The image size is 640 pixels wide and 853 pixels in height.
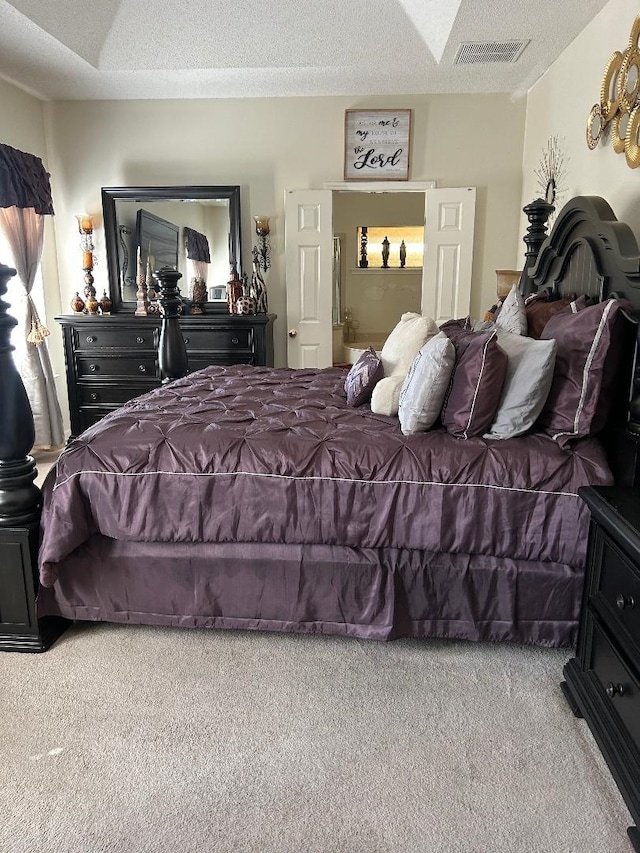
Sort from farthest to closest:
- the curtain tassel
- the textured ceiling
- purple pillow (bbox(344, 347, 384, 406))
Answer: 1. the curtain tassel
2. the textured ceiling
3. purple pillow (bbox(344, 347, 384, 406))

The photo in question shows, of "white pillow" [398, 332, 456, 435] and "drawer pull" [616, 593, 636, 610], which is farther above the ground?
"white pillow" [398, 332, 456, 435]

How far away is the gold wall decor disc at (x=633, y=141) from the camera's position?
271 cm

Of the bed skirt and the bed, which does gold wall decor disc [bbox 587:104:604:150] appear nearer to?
the bed

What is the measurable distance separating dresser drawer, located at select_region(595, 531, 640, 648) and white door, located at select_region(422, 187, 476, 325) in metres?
3.69

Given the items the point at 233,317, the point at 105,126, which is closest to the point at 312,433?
the point at 233,317

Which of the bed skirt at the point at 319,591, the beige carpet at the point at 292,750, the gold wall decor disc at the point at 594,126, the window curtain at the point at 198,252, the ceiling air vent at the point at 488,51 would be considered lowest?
the beige carpet at the point at 292,750

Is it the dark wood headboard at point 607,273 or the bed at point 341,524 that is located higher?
the dark wood headboard at point 607,273

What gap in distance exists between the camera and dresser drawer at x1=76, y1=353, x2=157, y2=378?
4945 mm

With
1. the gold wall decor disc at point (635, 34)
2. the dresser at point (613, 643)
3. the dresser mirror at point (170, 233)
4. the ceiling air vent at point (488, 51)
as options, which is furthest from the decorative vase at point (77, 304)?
the dresser at point (613, 643)

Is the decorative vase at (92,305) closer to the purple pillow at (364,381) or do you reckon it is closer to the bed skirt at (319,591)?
the purple pillow at (364,381)

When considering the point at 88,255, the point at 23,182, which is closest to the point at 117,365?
the point at 88,255

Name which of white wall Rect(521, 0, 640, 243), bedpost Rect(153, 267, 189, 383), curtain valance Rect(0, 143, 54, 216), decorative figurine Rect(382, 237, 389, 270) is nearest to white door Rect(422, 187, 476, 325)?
white wall Rect(521, 0, 640, 243)

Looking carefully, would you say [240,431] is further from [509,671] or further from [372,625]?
[509,671]

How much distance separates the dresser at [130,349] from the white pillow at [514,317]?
7.98 ft
